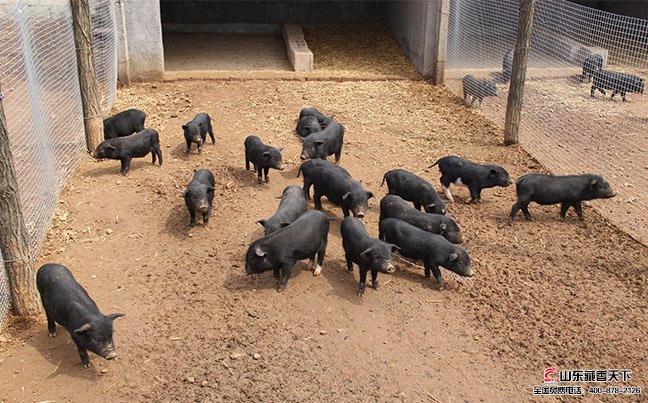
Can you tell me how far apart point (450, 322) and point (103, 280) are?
3666mm

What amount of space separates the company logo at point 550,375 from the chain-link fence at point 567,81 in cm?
398

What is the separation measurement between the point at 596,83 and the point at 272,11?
34.7ft

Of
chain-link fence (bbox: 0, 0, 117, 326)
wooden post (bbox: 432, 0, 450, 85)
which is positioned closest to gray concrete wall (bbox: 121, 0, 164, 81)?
chain-link fence (bbox: 0, 0, 117, 326)

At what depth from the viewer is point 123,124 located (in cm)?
1022

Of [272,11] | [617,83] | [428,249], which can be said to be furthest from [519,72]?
[272,11]

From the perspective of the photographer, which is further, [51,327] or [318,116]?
[318,116]

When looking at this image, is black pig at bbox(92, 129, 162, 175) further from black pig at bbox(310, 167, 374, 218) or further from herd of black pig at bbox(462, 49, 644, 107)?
herd of black pig at bbox(462, 49, 644, 107)

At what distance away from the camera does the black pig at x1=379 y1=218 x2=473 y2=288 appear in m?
6.63

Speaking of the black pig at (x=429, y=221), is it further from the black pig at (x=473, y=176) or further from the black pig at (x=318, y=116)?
the black pig at (x=318, y=116)

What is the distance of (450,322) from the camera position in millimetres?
6211

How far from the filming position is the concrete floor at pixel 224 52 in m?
14.9

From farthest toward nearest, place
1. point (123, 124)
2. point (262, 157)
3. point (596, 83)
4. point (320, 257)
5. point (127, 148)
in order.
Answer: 1. point (596, 83)
2. point (123, 124)
3. point (127, 148)
4. point (262, 157)
5. point (320, 257)

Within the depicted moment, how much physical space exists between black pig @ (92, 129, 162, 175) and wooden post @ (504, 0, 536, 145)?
5.91 metres

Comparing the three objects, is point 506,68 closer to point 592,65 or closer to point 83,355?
point 592,65
